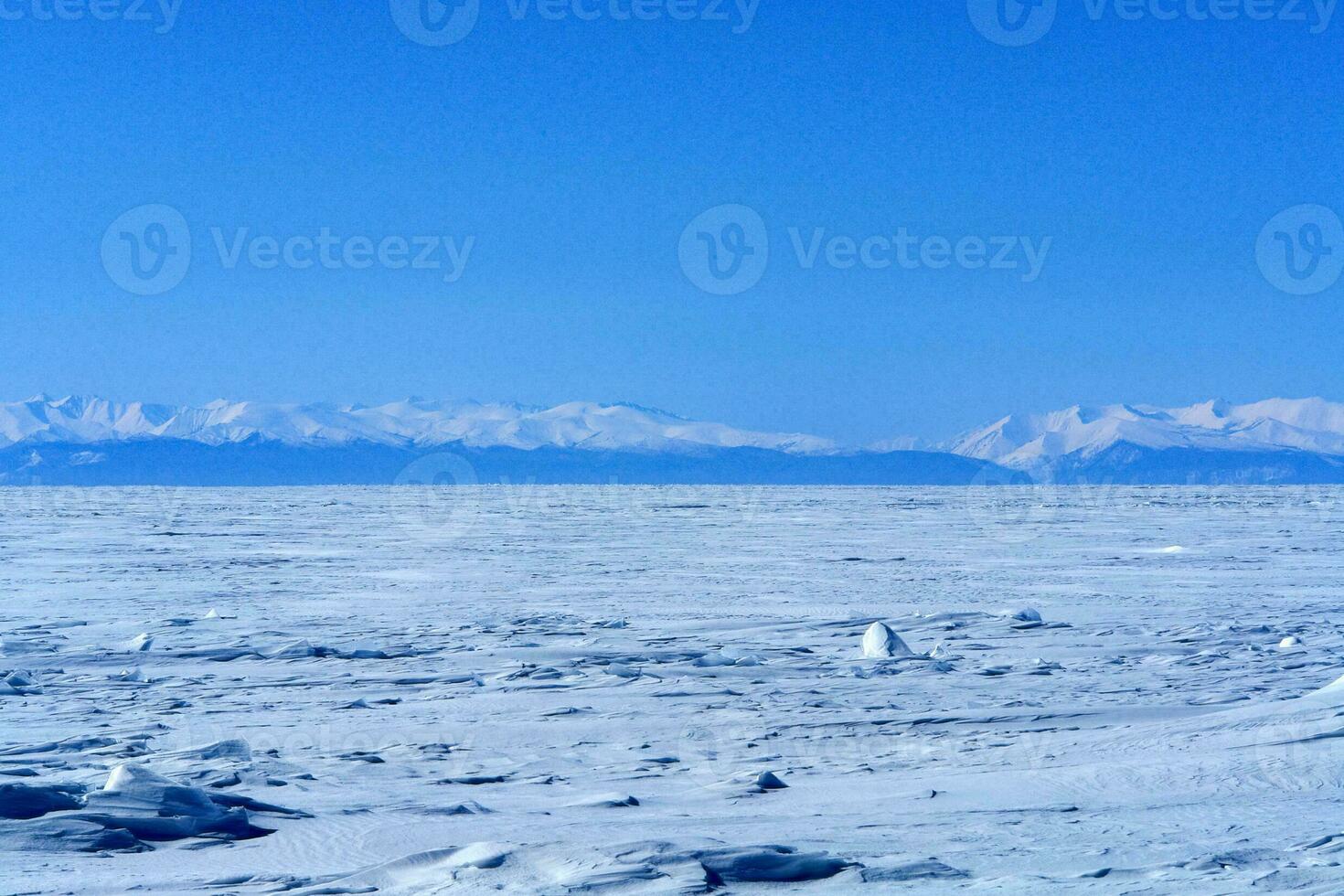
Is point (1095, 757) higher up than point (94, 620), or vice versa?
point (94, 620)

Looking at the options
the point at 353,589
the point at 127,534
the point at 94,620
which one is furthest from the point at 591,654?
the point at 127,534

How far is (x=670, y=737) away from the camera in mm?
6055

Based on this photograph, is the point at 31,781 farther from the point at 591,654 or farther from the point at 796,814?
the point at 591,654

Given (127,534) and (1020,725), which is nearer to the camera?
(1020,725)

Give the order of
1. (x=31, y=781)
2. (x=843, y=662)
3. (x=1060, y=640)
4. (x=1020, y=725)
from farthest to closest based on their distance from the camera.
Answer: (x=1060, y=640), (x=843, y=662), (x=1020, y=725), (x=31, y=781)

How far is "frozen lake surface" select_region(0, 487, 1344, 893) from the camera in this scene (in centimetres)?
380

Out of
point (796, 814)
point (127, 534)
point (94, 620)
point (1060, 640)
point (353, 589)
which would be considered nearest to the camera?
point (796, 814)

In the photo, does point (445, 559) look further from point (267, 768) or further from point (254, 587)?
point (267, 768)

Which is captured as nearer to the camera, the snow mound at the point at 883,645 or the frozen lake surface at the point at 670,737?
the frozen lake surface at the point at 670,737

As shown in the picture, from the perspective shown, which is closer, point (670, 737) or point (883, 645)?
point (670, 737)

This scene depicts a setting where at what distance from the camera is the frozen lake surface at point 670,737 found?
3.80 metres

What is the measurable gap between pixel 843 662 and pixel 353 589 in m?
7.52

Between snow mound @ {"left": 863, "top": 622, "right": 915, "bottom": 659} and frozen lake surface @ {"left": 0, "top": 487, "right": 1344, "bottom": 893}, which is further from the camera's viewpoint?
snow mound @ {"left": 863, "top": 622, "right": 915, "bottom": 659}

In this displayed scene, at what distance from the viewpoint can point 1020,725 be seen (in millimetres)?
6238
